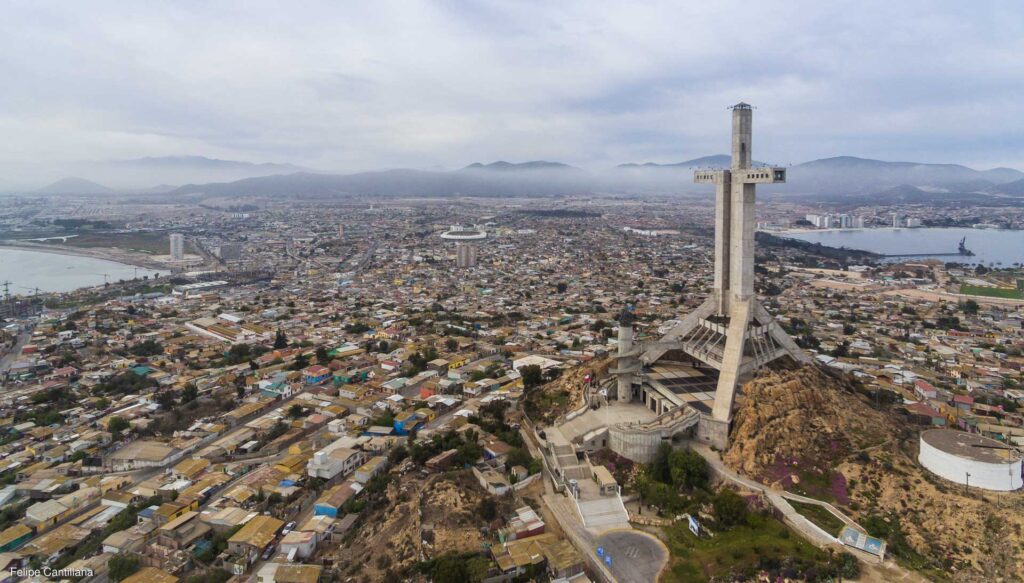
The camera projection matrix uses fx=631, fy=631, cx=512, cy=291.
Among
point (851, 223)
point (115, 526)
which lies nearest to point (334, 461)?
point (115, 526)

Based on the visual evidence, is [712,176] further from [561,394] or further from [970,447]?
[970,447]

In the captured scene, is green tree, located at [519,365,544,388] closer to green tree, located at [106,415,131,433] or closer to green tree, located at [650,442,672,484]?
green tree, located at [650,442,672,484]

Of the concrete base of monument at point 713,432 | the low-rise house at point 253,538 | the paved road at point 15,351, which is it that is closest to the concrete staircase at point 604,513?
the concrete base of monument at point 713,432

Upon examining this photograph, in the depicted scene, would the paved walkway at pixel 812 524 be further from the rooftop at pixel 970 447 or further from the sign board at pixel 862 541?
the rooftop at pixel 970 447

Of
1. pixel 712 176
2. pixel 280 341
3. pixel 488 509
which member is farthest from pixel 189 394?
pixel 712 176

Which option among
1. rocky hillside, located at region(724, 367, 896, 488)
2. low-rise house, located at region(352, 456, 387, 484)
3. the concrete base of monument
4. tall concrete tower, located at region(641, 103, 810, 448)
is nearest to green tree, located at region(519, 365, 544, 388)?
tall concrete tower, located at region(641, 103, 810, 448)

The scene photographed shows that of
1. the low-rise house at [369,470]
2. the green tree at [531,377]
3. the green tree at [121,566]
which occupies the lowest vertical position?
the green tree at [121,566]

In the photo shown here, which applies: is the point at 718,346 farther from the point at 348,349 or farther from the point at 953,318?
the point at 953,318
